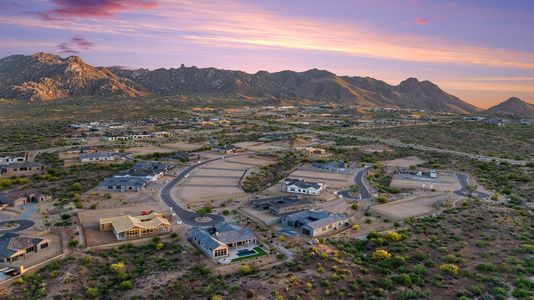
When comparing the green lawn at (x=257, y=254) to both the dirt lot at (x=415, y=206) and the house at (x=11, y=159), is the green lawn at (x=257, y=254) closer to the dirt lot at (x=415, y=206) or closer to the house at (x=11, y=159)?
the dirt lot at (x=415, y=206)

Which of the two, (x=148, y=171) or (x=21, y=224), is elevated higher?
(x=148, y=171)

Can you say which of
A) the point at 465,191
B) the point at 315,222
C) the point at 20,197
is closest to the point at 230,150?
the point at 20,197

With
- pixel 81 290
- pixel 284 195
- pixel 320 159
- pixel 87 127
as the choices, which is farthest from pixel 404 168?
pixel 87 127

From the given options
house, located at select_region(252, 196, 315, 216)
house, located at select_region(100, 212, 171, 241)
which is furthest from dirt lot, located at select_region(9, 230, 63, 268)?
house, located at select_region(252, 196, 315, 216)

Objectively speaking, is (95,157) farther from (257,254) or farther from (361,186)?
(257,254)

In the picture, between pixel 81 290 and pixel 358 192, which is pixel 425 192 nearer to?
pixel 358 192

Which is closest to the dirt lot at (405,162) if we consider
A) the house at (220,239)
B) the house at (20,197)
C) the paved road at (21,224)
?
the house at (220,239)
